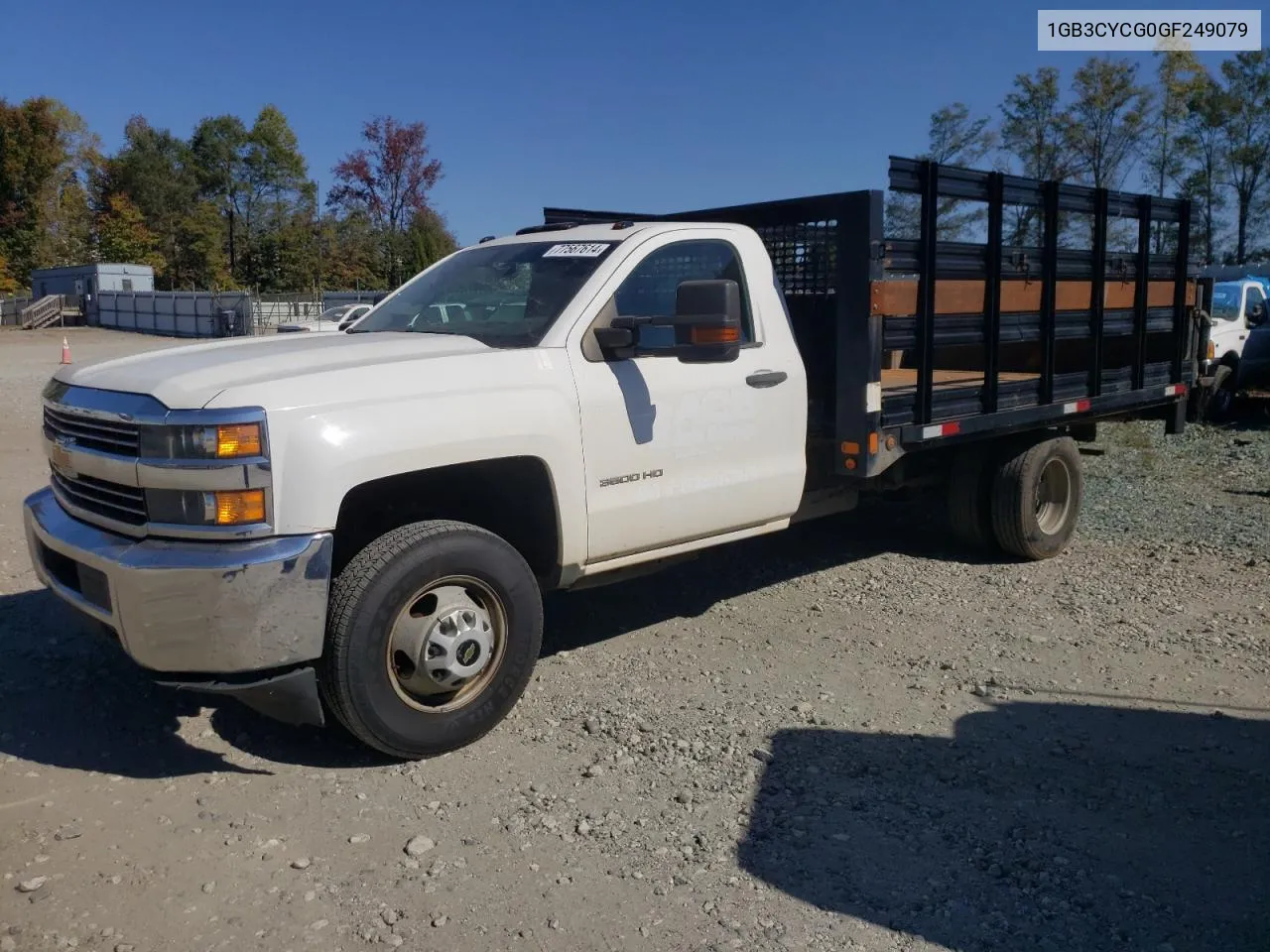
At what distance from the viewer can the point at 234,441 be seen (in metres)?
3.61

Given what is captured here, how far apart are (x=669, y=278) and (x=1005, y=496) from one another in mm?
3081

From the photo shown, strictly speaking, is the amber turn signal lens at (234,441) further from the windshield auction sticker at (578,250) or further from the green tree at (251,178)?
the green tree at (251,178)

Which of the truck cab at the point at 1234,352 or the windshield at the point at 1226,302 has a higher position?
the windshield at the point at 1226,302

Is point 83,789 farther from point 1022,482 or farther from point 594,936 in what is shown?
point 1022,482

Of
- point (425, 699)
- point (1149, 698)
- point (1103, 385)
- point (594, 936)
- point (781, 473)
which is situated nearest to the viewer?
point (594, 936)

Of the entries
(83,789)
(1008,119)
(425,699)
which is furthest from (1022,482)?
(1008,119)

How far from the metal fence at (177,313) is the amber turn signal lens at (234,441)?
120 ft

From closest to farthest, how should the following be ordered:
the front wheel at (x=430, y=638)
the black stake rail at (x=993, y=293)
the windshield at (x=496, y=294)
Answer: the front wheel at (x=430, y=638)
the windshield at (x=496, y=294)
the black stake rail at (x=993, y=293)

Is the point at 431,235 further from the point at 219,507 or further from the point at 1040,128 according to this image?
the point at 219,507

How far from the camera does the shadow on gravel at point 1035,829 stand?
126 inches

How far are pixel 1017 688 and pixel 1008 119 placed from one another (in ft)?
116

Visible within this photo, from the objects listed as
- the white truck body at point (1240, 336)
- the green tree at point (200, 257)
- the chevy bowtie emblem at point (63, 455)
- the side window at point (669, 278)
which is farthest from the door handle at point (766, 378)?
the green tree at point (200, 257)

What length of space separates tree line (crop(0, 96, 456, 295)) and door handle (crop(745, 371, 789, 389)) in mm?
52700

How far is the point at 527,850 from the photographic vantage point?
3.59m
